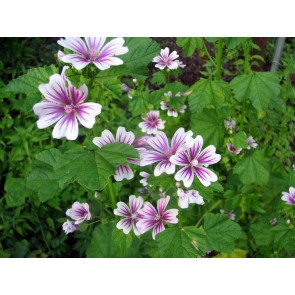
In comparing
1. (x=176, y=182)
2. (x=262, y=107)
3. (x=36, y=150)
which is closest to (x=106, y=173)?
(x=176, y=182)

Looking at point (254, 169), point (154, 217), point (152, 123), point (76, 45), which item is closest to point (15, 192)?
point (152, 123)

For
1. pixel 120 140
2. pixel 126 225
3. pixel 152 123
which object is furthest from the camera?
pixel 152 123

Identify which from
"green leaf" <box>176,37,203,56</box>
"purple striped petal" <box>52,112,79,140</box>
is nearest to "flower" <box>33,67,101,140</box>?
"purple striped petal" <box>52,112,79,140</box>

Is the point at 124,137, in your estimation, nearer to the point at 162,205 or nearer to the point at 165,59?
the point at 162,205

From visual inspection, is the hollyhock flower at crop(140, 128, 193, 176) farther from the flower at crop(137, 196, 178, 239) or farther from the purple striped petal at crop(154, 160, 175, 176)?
the flower at crop(137, 196, 178, 239)

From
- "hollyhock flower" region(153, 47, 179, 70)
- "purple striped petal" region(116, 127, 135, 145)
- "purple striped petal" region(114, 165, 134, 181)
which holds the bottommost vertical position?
"purple striped petal" region(114, 165, 134, 181)

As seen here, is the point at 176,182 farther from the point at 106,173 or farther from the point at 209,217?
the point at 209,217
